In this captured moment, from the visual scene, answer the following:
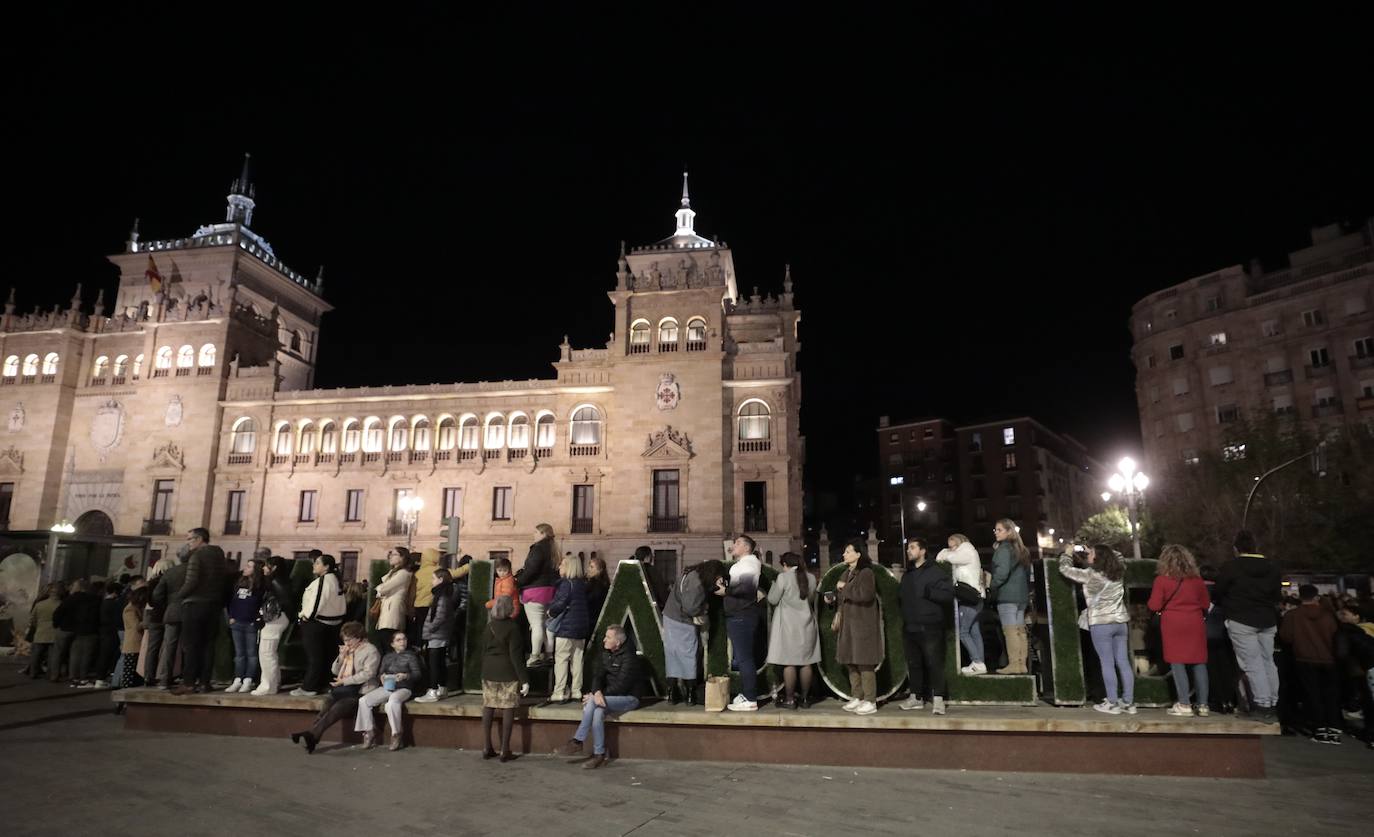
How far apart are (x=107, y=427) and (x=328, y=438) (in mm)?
12773

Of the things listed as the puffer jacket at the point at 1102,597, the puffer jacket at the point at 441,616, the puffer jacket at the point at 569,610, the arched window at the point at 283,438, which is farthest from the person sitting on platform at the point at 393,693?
the arched window at the point at 283,438

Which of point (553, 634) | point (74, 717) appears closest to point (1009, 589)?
point (553, 634)

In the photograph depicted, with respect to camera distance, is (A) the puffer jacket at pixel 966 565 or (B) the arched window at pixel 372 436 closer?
(A) the puffer jacket at pixel 966 565

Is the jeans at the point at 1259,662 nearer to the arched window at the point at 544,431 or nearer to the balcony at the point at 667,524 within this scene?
the balcony at the point at 667,524

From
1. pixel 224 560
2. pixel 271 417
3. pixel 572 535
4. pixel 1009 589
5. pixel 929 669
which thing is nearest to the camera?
pixel 929 669

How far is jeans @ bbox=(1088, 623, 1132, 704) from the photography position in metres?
8.13

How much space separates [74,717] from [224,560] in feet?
10.5

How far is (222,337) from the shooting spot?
128 feet

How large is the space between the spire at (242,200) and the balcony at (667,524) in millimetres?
34446

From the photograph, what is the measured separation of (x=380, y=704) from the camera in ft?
29.2

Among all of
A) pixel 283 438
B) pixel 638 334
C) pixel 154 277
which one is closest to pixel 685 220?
pixel 638 334

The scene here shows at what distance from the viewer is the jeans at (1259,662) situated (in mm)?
8609

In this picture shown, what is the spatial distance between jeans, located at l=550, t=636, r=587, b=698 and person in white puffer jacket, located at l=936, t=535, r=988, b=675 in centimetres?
455

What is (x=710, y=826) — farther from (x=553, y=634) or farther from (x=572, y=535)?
(x=572, y=535)
